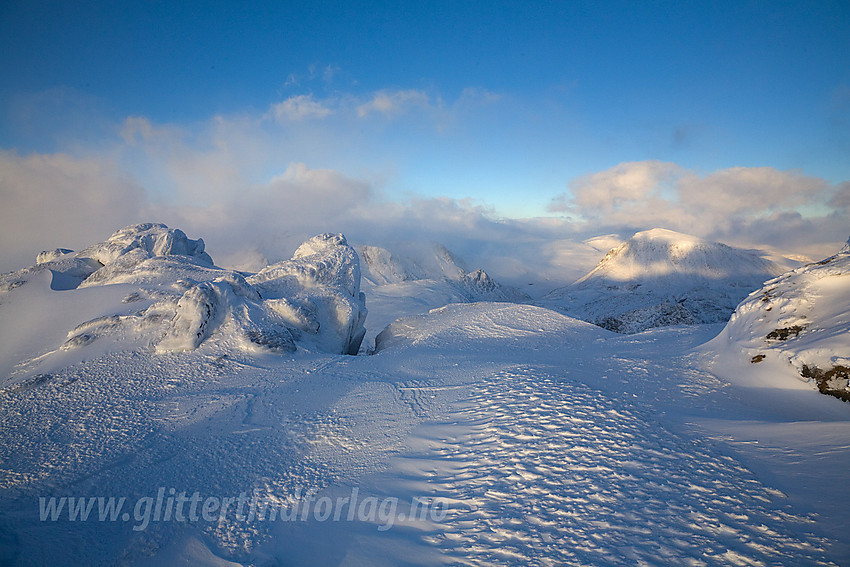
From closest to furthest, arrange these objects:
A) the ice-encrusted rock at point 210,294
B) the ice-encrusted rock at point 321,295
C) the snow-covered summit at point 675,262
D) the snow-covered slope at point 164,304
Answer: the snow-covered slope at point 164,304, the ice-encrusted rock at point 210,294, the ice-encrusted rock at point 321,295, the snow-covered summit at point 675,262

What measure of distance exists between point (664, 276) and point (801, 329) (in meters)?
108

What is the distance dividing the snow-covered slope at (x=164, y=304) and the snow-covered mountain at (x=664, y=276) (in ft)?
248

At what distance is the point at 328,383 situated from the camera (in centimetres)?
1148

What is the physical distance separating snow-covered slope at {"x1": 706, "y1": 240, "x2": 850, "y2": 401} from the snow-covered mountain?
74544 mm

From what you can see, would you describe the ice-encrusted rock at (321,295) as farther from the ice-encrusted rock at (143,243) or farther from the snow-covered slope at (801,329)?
the snow-covered slope at (801,329)

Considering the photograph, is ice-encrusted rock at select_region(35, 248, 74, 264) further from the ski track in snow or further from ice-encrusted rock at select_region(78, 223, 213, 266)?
the ski track in snow

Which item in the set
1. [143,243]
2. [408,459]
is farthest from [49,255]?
[408,459]

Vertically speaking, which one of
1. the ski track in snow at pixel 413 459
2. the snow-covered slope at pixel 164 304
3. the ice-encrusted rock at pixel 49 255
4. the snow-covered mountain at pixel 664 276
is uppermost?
the snow-covered mountain at pixel 664 276

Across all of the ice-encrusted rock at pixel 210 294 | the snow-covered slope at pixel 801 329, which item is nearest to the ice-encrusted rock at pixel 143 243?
the ice-encrusted rock at pixel 210 294

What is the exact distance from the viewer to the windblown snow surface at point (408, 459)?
478cm

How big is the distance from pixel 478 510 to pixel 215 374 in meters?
9.75

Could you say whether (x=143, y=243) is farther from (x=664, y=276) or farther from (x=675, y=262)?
(x=675, y=262)

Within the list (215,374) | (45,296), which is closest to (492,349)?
(215,374)

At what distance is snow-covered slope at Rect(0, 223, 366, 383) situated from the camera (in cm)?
1344
